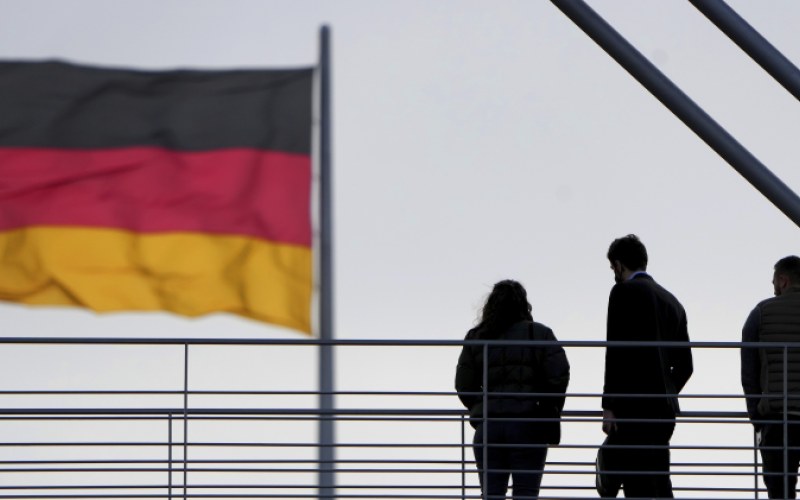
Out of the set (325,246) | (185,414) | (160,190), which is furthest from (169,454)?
(160,190)

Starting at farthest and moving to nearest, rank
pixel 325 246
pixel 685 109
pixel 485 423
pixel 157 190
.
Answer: pixel 157 190 → pixel 325 246 → pixel 485 423 → pixel 685 109

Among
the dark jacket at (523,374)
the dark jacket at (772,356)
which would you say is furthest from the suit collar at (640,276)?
the dark jacket at (772,356)

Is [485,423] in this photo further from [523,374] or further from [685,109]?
[685,109]

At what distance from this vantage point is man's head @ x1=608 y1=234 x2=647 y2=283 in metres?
10.1

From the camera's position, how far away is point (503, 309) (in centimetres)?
1013

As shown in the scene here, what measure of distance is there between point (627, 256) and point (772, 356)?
77 centimetres

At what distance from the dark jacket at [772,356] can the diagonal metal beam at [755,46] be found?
105 centimetres

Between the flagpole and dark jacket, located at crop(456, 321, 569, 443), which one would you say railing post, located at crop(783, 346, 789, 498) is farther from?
the flagpole

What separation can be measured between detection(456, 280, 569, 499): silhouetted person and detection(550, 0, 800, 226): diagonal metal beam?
1.08 metres

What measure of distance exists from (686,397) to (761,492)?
Result: 0.57m

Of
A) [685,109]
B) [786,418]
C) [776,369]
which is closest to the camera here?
[685,109]

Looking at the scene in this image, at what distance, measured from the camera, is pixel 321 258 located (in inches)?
629

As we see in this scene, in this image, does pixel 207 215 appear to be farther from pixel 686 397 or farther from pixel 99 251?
pixel 686 397

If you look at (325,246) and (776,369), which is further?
(325,246)
